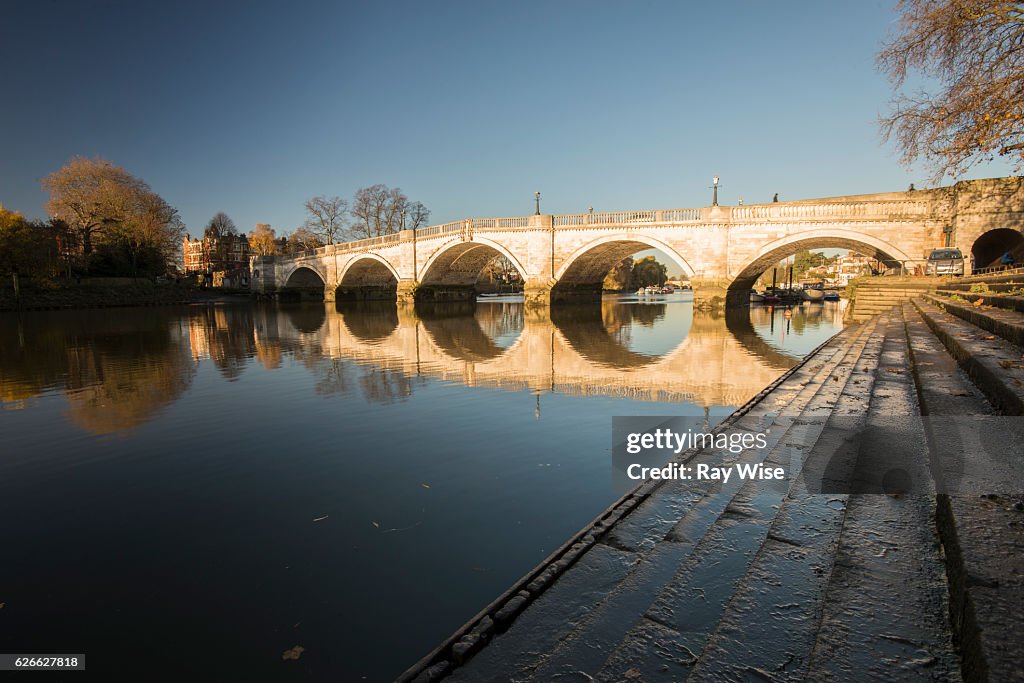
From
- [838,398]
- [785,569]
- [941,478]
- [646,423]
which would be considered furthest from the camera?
[646,423]

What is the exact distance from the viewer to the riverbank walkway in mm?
1701

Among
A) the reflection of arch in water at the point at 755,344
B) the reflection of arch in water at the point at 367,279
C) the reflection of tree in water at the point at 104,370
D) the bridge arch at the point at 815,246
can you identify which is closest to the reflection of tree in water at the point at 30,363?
the reflection of tree in water at the point at 104,370

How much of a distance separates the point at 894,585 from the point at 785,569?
0.43 metres

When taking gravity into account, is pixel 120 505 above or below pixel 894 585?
below

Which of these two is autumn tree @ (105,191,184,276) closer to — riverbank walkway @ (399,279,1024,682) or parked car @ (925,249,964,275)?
riverbank walkway @ (399,279,1024,682)

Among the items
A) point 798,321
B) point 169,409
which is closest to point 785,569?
point 169,409

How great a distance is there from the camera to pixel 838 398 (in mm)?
5574

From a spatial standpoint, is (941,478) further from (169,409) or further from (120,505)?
(169,409)

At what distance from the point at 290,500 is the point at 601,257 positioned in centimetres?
3502

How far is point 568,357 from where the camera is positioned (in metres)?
14.0

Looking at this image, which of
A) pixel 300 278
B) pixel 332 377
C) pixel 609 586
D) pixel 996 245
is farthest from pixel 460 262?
pixel 609 586

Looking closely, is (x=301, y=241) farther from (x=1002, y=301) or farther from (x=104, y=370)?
(x=1002, y=301)

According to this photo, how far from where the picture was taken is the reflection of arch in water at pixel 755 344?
41.4 ft

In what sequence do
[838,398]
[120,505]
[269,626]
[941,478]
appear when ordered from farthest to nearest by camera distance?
1. [838,398]
2. [120,505]
3. [269,626]
4. [941,478]
